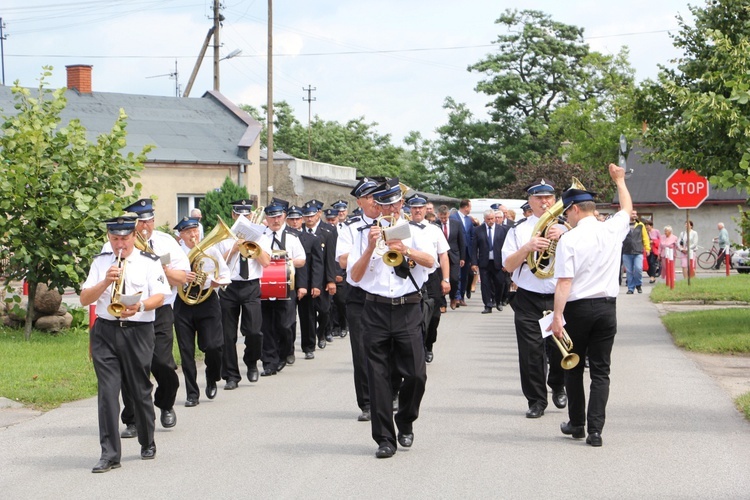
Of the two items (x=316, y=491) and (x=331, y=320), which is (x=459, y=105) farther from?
(x=316, y=491)

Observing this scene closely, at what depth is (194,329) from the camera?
37.6 ft

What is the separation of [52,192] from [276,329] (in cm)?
420

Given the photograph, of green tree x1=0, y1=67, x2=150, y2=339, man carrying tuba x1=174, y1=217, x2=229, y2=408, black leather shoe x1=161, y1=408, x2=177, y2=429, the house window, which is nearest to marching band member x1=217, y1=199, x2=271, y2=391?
man carrying tuba x1=174, y1=217, x2=229, y2=408

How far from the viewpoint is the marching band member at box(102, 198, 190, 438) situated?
9.52m

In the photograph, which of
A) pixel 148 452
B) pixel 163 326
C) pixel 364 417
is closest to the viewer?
pixel 148 452

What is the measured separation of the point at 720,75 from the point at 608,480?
9.18 metres

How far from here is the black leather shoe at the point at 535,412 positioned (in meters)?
10.2

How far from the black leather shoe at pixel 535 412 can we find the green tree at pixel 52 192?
26.1 ft

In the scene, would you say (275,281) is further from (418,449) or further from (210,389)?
(418,449)

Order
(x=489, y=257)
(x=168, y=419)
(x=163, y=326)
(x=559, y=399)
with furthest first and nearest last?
(x=489, y=257) < (x=559, y=399) < (x=168, y=419) < (x=163, y=326)

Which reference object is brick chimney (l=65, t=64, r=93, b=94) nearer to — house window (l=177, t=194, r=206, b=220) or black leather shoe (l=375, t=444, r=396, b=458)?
house window (l=177, t=194, r=206, b=220)

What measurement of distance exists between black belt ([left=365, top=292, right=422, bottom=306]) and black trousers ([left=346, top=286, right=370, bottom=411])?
48.0 inches

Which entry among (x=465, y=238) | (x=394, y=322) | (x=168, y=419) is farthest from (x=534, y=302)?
(x=465, y=238)

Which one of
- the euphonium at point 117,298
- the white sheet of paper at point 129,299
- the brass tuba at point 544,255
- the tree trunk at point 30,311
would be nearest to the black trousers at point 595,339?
the brass tuba at point 544,255
